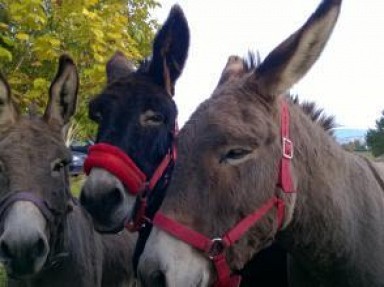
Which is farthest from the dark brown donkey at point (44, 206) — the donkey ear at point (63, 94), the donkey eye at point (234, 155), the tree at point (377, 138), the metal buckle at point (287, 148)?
the tree at point (377, 138)

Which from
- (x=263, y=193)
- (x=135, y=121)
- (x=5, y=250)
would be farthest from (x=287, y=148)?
(x=5, y=250)

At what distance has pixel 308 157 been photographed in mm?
2809

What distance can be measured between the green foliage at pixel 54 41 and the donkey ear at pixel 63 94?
9.09 feet

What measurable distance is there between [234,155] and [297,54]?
56cm

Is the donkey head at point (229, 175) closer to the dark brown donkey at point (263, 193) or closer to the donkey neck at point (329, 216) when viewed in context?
the dark brown donkey at point (263, 193)

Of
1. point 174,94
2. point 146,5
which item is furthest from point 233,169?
point 146,5

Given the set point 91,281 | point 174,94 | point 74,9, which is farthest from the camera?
point 74,9

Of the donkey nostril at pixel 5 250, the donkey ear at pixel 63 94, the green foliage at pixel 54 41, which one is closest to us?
the donkey nostril at pixel 5 250

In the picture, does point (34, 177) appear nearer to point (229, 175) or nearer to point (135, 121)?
point (135, 121)

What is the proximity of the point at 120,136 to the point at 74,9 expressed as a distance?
476 centimetres

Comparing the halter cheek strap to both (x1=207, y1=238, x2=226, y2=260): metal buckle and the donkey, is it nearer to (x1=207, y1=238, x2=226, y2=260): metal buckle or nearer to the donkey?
the donkey

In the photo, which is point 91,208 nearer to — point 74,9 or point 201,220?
point 201,220

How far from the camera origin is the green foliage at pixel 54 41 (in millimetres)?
7336

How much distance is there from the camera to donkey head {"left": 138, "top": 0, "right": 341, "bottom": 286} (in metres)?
2.37
